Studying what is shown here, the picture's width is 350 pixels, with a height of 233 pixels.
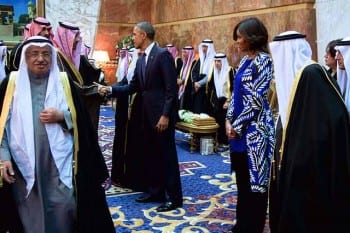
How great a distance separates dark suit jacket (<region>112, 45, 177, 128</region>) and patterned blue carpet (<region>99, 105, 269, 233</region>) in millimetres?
853

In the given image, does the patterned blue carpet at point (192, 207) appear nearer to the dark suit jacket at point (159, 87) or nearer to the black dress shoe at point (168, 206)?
the black dress shoe at point (168, 206)

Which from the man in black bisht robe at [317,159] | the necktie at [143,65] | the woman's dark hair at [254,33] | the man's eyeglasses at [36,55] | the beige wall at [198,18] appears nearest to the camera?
the man in black bisht robe at [317,159]

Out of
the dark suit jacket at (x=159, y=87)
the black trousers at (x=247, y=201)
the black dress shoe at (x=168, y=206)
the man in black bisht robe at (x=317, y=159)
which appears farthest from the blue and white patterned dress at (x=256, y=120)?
the black dress shoe at (x=168, y=206)

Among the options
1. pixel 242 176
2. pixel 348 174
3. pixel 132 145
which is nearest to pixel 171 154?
pixel 132 145

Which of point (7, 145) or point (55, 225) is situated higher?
point (7, 145)

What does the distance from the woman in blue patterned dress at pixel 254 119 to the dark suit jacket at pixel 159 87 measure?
990mm

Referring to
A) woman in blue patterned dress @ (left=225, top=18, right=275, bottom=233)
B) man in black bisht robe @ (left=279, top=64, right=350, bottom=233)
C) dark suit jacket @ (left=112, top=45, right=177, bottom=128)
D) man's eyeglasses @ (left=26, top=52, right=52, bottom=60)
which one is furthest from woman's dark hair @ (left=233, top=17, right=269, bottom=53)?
man's eyeglasses @ (left=26, top=52, right=52, bottom=60)

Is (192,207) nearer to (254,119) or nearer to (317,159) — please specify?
(254,119)

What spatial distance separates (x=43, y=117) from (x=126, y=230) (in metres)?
1.44

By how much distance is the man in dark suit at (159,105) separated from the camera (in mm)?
4066

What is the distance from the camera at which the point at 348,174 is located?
2.30 meters

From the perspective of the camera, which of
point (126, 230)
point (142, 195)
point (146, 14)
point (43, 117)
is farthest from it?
point (146, 14)

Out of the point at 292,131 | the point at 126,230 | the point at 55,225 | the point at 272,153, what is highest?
the point at 292,131

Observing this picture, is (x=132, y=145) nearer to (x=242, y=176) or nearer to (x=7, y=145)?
(x=242, y=176)
